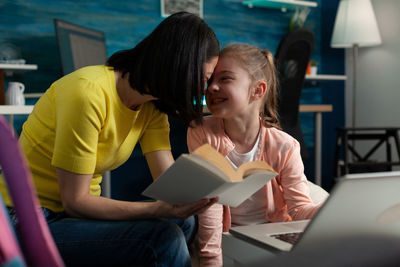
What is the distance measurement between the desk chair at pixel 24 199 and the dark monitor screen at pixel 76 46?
5.38ft

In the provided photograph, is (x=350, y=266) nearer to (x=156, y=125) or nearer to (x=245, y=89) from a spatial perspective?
(x=156, y=125)

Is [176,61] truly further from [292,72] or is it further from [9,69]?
[9,69]

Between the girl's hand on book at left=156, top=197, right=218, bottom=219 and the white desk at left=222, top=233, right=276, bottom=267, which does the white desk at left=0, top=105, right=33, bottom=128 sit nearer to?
the girl's hand on book at left=156, top=197, right=218, bottom=219

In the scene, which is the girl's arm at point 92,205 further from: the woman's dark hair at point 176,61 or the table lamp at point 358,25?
the table lamp at point 358,25

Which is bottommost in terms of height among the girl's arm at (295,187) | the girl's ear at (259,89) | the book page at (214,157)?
the girl's arm at (295,187)

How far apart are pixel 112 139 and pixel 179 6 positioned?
2.45 m

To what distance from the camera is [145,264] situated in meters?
1.00

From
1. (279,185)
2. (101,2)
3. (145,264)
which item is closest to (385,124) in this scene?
(101,2)

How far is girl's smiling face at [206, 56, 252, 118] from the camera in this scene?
142 centimetres

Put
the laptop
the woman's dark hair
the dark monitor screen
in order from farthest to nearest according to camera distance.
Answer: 1. the dark monitor screen
2. the woman's dark hair
3. the laptop

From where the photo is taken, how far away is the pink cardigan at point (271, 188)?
1350 millimetres

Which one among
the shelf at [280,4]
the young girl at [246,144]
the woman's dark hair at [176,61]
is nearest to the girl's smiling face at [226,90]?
the young girl at [246,144]

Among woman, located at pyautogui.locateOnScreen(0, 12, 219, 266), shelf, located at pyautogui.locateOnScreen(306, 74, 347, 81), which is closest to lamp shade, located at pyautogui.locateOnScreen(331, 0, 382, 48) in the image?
shelf, located at pyautogui.locateOnScreen(306, 74, 347, 81)

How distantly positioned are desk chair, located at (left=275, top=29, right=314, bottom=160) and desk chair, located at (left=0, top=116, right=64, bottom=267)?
2176 mm
